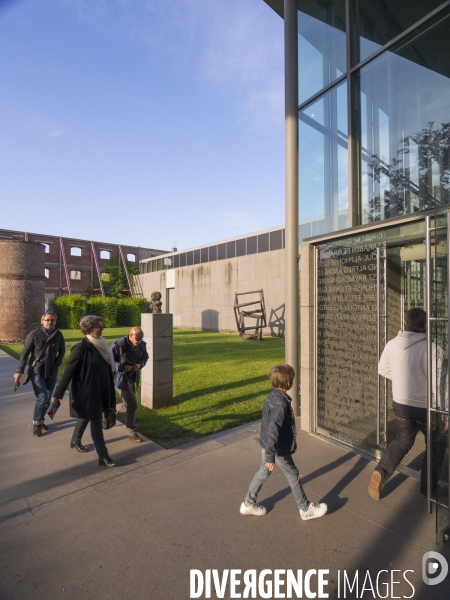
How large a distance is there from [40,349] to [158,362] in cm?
217

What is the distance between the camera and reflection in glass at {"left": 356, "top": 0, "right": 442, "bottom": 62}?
571 cm

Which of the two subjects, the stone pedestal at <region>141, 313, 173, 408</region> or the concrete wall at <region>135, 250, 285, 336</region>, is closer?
the stone pedestal at <region>141, 313, 173, 408</region>

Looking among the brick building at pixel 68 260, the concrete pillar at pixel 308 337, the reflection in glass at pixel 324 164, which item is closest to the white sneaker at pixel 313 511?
the concrete pillar at pixel 308 337

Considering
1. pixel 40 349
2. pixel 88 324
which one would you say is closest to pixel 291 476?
pixel 88 324

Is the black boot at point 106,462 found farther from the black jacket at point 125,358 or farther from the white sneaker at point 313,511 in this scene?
the white sneaker at point 313,511

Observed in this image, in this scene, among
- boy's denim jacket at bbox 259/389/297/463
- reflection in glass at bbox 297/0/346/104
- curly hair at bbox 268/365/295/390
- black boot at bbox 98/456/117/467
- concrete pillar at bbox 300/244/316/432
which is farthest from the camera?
reflection in glass at bbox 297/0/346/104

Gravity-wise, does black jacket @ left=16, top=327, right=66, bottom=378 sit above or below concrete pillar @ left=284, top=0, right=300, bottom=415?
below

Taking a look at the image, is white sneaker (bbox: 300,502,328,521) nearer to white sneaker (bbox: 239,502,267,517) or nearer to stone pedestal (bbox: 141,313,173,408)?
white sneaker (bbox: 239,502,267,517)

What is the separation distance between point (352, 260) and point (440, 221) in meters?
2.03

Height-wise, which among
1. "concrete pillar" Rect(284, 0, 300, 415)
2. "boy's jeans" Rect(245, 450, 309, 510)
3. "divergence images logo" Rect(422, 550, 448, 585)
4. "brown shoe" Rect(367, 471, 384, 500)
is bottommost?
Answer: "divergence images logo" Rect(422, 550, 448, 585)

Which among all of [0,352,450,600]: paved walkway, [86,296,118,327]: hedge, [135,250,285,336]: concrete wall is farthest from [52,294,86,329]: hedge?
[0,352,450,600]: paved walkway

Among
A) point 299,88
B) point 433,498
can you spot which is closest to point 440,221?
point 433,498

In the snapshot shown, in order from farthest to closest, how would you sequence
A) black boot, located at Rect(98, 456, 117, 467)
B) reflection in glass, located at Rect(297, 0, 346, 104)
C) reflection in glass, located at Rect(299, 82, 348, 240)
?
reflection in glass, located at Rect(297, 0, 346, 104) < reflection in glass, located at Rect(299, 82, 348, 240) < black boot, located at Rect(98, 456, 117, 467)

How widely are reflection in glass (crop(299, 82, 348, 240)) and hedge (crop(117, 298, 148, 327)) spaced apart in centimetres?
3362
